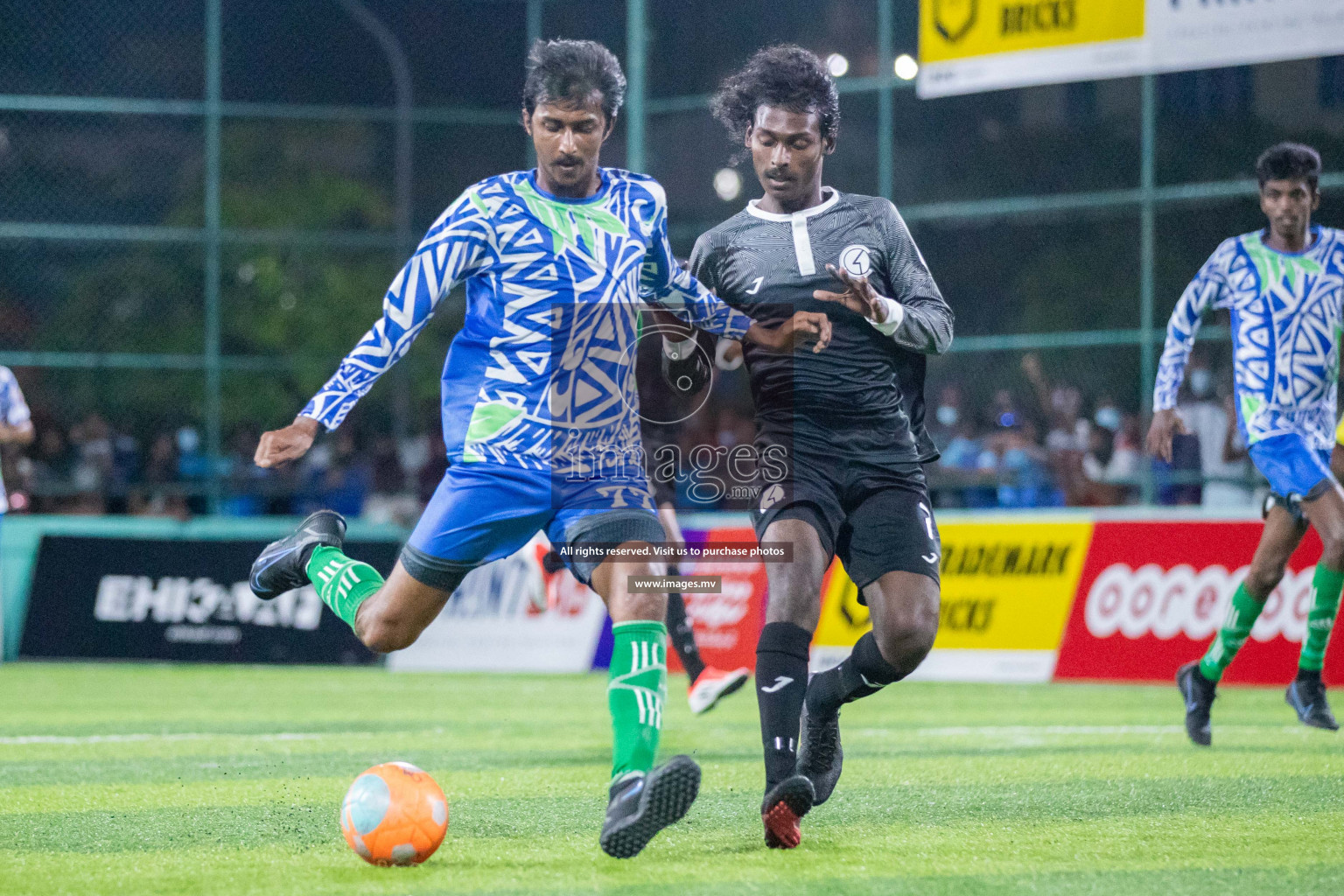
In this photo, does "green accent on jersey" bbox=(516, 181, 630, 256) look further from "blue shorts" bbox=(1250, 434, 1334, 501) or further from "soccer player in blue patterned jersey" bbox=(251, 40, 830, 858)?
"blue shorts" bbox=(1250, 434, 1334, 501)

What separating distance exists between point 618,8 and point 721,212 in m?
2.33

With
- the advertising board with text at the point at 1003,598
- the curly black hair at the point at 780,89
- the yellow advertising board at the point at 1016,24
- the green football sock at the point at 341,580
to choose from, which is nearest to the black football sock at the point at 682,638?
the green football sock at the point at 341,580

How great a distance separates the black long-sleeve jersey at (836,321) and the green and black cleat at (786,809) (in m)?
1.12

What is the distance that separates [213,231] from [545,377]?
12693 mm

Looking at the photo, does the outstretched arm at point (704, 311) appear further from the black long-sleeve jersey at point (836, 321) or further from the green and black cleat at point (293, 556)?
the green and black cleat at point (293, 556)

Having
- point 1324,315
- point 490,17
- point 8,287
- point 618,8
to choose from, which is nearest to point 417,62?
point 490,17

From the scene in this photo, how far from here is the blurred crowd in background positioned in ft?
42.2

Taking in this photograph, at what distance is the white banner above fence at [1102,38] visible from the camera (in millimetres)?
12188

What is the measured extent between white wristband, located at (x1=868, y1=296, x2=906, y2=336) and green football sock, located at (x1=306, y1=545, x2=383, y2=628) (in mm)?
1753

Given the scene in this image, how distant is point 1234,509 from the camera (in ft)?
39.5

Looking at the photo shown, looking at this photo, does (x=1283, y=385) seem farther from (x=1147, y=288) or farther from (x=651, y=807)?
(x=1147, y=288)

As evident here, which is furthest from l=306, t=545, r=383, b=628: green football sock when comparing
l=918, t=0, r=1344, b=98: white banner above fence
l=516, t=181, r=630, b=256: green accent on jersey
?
l=918, t=0, r=1344, b=98: white banner above fence

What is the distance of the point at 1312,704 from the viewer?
7941 mm

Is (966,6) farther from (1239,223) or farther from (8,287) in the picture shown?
(8,287)
